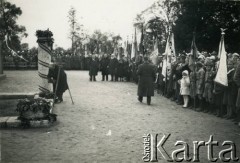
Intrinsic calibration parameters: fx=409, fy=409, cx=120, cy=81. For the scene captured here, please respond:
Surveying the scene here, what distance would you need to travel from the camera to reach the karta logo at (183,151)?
746 centimetres

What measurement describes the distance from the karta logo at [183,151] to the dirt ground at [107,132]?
0.38 ft

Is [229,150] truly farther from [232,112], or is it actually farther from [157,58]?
[157,58]

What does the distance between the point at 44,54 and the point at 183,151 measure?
29.5ft

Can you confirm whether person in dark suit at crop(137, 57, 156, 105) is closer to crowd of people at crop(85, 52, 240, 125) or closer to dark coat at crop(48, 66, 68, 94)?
crowd of people at crop(85, 52, 240, 125)

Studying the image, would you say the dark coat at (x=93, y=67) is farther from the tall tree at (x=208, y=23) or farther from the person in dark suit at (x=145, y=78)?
the tall tree at (x=208, y=23)

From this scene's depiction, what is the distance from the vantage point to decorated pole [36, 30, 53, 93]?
1531cm

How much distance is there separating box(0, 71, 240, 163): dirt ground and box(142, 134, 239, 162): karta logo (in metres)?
0.11

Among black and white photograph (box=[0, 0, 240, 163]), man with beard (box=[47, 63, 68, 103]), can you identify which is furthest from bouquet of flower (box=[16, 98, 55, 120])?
man with beard (box=[47, 63, 68, 103])

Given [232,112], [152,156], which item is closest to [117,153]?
[152,156]

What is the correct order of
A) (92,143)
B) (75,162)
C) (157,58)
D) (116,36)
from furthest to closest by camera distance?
1. (116,36)
2. (157,58)
3. (92,143)
4. (75,162)

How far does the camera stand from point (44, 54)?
1566 centimetres

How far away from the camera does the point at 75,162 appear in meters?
7.25

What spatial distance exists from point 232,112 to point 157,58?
9246 mm

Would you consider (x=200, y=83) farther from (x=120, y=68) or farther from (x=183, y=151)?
(x=120, y=68)
